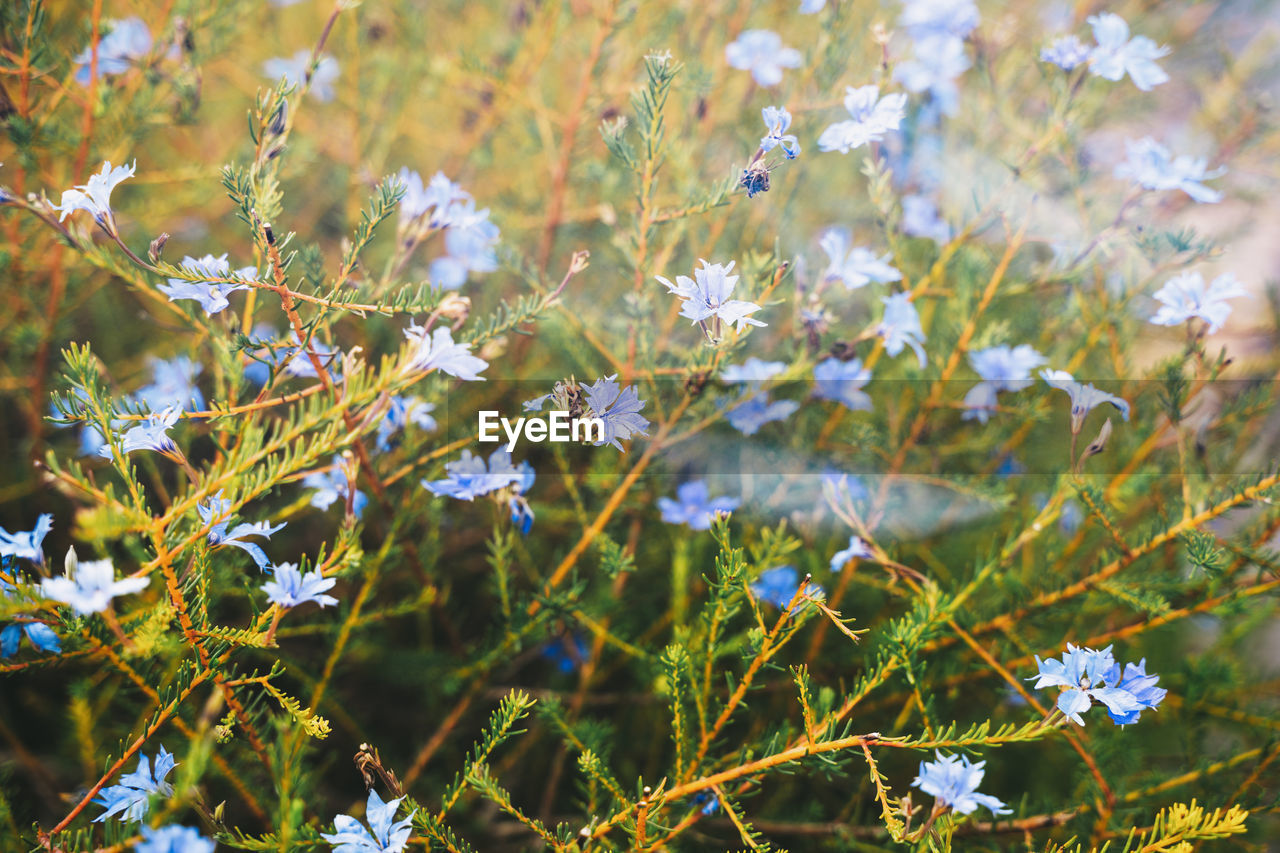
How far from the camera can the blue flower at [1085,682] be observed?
2.56ft

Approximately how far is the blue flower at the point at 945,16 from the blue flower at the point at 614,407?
2.72 feet

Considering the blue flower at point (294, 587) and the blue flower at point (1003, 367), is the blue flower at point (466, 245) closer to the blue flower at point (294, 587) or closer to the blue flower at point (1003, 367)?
the blue flower at point (294, 587)

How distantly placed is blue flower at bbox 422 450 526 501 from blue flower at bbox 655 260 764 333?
1.11 feet

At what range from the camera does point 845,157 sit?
1890mm

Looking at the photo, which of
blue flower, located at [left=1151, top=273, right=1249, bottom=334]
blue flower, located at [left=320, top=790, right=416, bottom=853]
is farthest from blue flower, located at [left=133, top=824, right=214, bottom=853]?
blue flower, located at [left=1151, top=273, right=1249, bottom=334]

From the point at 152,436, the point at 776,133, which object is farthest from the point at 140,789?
the point at 776,133

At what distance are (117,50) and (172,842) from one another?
4.21 ft

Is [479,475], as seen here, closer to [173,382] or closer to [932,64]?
[173,382]

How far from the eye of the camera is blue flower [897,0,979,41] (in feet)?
3.76

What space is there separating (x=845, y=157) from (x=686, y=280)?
131 cm

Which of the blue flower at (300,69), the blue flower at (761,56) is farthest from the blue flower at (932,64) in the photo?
the blue flower at (300,69)

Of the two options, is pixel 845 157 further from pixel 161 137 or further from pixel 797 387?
pixel 161 137

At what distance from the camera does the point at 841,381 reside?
115 centimetres

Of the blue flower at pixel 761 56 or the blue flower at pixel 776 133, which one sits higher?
the blue flower at pixel 761 56
